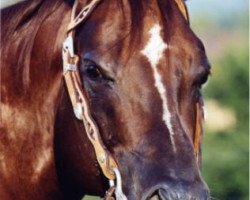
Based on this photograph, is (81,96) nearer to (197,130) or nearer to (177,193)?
(197,130)

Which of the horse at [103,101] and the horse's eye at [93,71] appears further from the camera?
the horse's eye at [93,71]

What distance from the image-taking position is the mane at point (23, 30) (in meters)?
4.98

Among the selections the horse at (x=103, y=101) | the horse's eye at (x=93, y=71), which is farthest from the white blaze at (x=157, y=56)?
the horse's eye at (x=93, y=71)

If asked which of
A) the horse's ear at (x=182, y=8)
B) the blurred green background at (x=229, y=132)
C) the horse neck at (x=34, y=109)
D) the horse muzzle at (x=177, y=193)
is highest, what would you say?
the horse's ear at (x=182, y=8)

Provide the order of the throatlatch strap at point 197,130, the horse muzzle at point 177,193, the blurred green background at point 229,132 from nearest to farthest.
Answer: the horse muzzle at point 177,193 < the throatlatch strap at point 197,130 < the blurred green background at point 229,132

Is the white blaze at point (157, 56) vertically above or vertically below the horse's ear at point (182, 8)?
below

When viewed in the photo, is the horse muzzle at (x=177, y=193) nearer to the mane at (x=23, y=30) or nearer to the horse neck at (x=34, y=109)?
the horse neck at (x=34, y=109)

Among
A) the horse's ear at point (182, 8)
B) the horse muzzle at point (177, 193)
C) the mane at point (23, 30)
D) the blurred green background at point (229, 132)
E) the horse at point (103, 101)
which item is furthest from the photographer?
the blurred green background at point (229, 132)

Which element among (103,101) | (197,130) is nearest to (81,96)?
(103,101)

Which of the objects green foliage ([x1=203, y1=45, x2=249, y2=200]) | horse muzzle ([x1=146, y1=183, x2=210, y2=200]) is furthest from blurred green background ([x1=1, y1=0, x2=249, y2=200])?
horse muzzle ([x1=146, y1=183, x2=210, y2=200])

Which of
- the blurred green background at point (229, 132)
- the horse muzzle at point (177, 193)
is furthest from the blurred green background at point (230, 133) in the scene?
the horse muzzle at point (177, 193)

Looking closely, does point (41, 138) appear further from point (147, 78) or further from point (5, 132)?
point (147, 78)

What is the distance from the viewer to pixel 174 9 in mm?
4789

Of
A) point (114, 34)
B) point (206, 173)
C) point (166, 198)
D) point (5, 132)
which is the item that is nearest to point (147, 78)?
point (114, 34)
